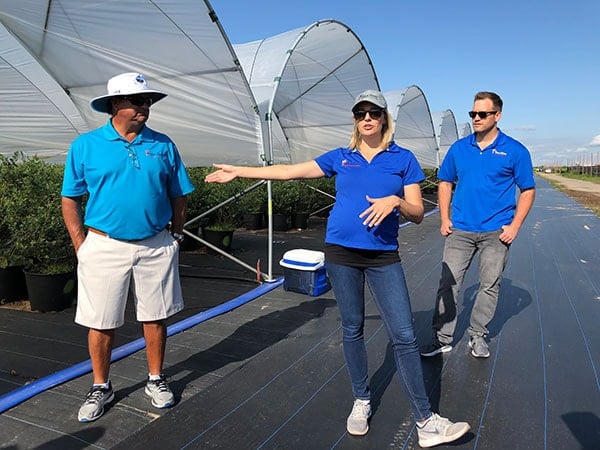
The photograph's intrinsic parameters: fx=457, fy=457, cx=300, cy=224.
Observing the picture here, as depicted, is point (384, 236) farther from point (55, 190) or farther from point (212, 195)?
point (212, 195)

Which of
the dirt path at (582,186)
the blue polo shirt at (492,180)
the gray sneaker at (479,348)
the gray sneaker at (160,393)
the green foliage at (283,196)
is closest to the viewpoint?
the gray sneaker at (160,393)

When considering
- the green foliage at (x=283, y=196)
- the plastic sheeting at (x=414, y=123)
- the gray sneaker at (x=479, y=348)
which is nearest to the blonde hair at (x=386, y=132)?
the gray sneaker at (x=479, y=348)

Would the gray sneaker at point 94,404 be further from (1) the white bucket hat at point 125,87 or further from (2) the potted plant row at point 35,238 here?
(2) the potted plant row at point 35,238

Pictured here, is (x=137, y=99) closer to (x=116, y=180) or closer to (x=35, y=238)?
(x=116, y=180)

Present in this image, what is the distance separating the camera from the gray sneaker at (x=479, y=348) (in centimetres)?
345

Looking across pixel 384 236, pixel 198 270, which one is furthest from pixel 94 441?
pixel 198 270

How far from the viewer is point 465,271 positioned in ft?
11.1

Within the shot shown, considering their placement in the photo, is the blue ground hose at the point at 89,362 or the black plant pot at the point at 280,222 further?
the black plant pot at the point at 280,222

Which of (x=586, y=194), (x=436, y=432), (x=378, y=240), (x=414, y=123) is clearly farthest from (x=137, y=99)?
(x=586, y=194)

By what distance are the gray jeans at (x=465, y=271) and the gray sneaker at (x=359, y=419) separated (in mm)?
1213

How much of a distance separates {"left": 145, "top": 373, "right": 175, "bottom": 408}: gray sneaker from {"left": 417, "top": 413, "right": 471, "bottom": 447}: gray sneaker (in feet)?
4.64

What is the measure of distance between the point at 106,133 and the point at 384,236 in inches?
61.9

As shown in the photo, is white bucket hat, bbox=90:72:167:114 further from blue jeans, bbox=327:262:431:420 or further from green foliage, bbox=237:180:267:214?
green foliage, bbox=237:180:267:214

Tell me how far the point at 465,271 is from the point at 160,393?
7.37ft
